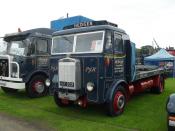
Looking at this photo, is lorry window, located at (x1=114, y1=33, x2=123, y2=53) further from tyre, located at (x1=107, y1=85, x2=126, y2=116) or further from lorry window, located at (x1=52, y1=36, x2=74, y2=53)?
lorry window, located at (x1=52, y1=36, x2=74, y2=53)

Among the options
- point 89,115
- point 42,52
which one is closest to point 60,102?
point 89,115

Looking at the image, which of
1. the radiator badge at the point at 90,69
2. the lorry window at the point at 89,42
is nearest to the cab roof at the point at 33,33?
the lorry window at the point at 89,42

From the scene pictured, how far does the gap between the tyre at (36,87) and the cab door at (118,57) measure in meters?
4.24

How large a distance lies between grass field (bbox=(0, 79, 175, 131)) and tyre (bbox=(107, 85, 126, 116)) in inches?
7.7

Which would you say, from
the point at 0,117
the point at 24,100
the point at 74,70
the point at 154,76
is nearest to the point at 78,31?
the point at 74,70

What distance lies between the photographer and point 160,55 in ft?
74.5

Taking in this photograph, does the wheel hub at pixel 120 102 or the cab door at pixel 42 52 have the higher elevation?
the cab door at pixel 42 52

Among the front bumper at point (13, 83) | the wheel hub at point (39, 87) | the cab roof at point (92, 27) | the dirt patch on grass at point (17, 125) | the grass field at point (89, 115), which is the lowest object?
the dirt patch on grass at point (17, 125)

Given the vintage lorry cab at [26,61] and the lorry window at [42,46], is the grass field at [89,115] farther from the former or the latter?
the lorry window at [42,46]

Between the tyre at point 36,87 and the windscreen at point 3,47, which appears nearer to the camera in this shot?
the tyre at point 36,87

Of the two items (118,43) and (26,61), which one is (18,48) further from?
(118,43)

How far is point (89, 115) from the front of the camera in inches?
317

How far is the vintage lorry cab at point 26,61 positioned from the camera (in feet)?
34.9

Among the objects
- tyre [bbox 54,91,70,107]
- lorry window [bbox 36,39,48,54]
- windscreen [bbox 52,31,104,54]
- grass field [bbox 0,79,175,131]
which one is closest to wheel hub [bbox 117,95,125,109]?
grass field [bbox 0,79,175,131]
